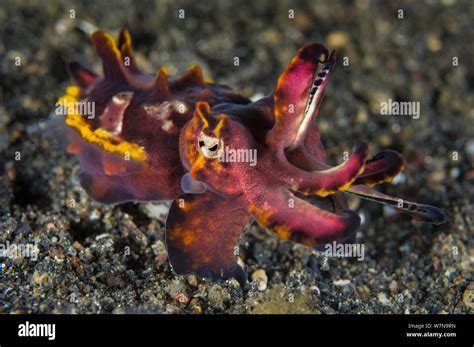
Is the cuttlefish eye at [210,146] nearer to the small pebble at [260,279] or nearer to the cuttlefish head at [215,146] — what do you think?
the cuttlefish head at [215,146]

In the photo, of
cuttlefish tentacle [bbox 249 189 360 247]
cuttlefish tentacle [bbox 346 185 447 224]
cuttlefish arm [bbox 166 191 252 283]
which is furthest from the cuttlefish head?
cuttlefish tentacle [bbox 346 185 447 224]

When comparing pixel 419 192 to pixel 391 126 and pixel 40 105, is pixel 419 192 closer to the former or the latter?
pixel 391 126

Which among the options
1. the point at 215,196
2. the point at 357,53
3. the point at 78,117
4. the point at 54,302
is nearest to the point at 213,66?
the point at 357,53

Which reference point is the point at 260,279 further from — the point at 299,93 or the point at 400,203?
the point at 299,93

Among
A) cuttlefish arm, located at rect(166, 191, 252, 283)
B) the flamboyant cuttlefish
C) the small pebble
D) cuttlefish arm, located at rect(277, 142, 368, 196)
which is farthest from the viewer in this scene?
the small pebble

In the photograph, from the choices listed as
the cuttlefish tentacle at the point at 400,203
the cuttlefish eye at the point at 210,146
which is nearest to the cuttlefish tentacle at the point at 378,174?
the cuttlefish tentacle at the point at 400,203

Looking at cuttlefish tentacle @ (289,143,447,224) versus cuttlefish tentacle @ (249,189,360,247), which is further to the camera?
cuttlefish tentacle @ (289,143,447,224)

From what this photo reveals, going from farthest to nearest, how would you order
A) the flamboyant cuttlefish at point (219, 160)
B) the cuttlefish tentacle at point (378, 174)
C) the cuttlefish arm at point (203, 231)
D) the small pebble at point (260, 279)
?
the small pebble at point (260, 279), the cuttlefish arm at point (203, 231), the cuttlefish tentacle at point (378, 174), the flamboyant cuttlefish at point (219, 160)

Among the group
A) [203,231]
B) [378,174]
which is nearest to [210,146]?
[203,231]

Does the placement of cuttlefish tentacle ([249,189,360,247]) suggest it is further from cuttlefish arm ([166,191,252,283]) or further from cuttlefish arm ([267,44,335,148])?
cuttlefish arm ([267,44,335,148])
